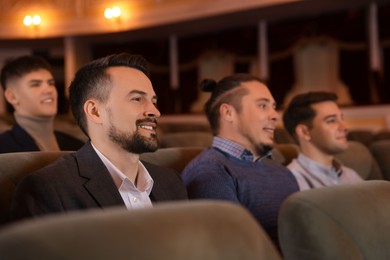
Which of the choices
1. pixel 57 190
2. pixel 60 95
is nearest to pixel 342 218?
pixel 57 190

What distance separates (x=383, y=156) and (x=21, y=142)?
1848 mm

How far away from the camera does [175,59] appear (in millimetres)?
10047

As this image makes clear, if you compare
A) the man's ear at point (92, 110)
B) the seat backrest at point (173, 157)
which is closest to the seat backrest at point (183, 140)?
the seat backrest at point (173, 157)

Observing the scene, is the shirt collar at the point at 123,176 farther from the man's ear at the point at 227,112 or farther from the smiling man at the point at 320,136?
the smiling man at the point at 320,136

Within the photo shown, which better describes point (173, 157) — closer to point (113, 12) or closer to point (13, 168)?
point (13, 168)

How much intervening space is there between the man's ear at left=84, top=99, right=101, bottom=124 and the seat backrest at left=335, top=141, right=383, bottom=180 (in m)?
1.84

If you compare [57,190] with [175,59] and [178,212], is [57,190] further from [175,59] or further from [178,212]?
[175,59]

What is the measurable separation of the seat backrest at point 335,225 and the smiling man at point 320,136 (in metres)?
1.60

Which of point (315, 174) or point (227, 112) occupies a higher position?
point (227, 112)

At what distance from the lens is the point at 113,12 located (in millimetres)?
8680

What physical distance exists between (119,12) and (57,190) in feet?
24.3

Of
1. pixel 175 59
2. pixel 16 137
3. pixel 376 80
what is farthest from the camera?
pixel 175 59

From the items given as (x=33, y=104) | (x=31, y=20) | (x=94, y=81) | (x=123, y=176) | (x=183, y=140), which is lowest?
(x=183, y=140)

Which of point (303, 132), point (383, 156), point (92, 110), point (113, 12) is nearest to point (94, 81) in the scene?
point (92, 110)
